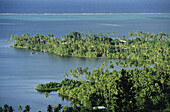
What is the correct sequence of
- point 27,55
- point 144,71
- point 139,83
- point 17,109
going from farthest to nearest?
point 27,55
point 144,71
point 139,83
point 17,109

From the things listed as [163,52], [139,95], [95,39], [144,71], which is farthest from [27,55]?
[139,95]

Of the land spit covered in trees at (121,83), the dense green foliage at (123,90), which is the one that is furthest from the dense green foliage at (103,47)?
the dense green foliage at (123,90)

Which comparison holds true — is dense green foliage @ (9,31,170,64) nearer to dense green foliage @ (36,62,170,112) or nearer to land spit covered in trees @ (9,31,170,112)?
land spit covered in trees @ (9,31,170,112)

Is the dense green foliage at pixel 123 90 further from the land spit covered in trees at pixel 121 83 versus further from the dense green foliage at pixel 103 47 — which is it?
the dense green foliage at pixel 103 47

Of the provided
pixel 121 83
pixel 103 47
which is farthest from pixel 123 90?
pixel 103 47

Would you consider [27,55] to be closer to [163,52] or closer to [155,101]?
[163,52]

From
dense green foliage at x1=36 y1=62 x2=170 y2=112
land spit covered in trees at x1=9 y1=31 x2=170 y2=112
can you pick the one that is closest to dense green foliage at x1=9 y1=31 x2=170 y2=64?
land spit covered in trees at x1=9 y1=31 x2=170 y2=112

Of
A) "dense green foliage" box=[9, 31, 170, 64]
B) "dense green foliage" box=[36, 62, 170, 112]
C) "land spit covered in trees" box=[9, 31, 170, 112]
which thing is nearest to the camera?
"dense green foliage" box=[36, 62, 170, 112]

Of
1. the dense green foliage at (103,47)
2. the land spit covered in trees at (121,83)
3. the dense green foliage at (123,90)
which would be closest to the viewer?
the dense green foliage at (123,90)

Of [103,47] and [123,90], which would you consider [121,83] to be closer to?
[123,90]

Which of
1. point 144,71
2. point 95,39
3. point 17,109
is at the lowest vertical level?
point 17,109

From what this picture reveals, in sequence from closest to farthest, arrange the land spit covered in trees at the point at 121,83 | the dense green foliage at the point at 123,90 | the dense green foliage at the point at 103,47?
the dense green foliage at the point at 123,90 → the land spit covered in trees at the point at 121,83 → the dense green foliage at the point at 103,47
